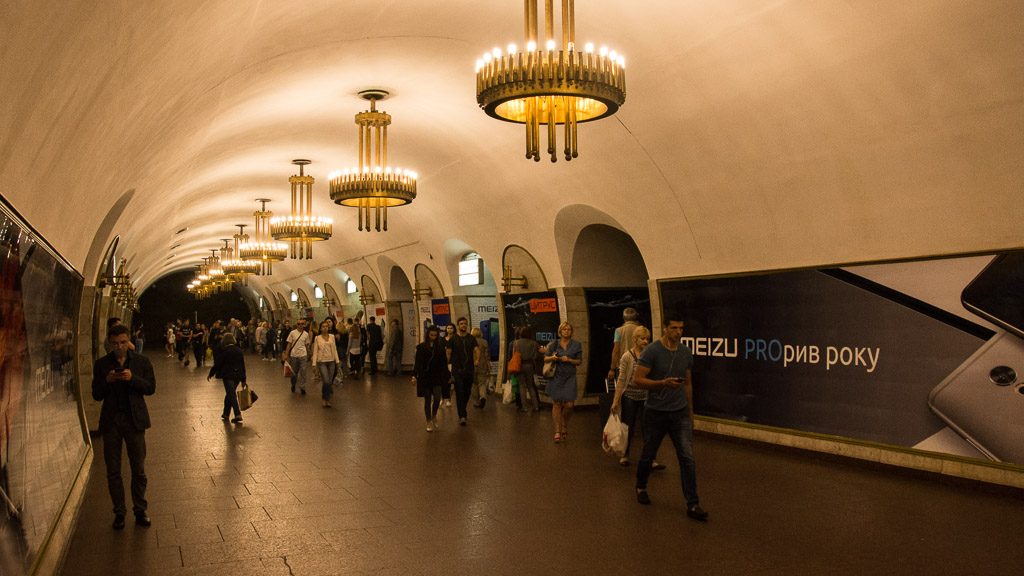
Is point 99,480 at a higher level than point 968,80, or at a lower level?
lower

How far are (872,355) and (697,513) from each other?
330 cm

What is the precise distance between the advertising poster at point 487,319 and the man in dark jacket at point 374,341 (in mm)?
4668

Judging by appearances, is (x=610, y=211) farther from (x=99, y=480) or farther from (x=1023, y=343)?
(x=99, y=480)

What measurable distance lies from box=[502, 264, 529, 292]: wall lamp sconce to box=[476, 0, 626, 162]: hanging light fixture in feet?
29.2

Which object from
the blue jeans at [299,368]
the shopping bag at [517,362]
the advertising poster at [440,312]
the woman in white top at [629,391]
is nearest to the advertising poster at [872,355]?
the woman in white top at [629,391]

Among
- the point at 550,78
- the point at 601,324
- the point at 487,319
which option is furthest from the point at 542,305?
the point at 550,78

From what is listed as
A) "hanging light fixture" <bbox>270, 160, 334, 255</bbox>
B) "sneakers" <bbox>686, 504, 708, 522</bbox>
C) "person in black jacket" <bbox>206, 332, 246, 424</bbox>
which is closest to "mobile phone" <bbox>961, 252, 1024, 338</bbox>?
"sneakers" <bbox>686, 504, 708, 522</bbox>

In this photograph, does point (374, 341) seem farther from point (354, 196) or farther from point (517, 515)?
point (517, 515)

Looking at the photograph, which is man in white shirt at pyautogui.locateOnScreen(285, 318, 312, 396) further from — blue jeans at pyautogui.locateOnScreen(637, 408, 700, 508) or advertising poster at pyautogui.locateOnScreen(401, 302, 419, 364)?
blue jeans at pyautogui.locateOnScreen(637, 408, 700, 508)

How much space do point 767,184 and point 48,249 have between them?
6.96 meters

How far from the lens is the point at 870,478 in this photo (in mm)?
8016

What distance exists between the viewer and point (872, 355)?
27.8ft

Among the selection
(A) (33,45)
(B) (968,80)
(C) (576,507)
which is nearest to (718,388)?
(C) (576,507)

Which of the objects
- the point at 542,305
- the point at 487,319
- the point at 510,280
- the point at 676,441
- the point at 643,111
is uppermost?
the point at 643,111
